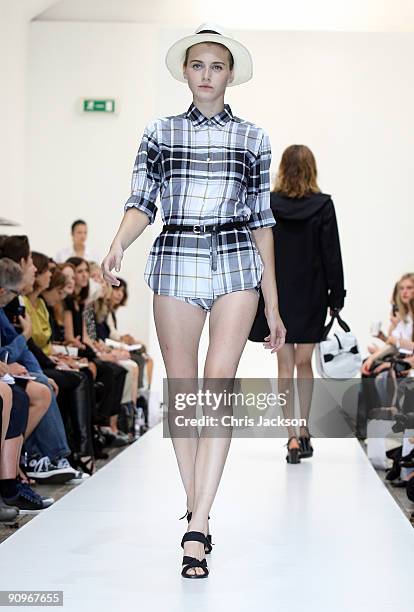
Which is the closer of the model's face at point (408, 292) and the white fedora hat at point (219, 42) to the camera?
the white fedora hat at point (219, 42)

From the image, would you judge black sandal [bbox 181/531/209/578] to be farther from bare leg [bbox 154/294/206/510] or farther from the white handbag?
the white handbag

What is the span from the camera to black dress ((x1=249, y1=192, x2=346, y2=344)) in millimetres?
5000

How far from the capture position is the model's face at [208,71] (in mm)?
2883

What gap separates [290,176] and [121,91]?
460 cm

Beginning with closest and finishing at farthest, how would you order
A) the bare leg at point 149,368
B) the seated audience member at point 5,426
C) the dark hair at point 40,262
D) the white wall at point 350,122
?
the seated audience member at point 5,426, the dark hair at point 40,262, the bare leg at point 149,368, the white wall at point 350,122

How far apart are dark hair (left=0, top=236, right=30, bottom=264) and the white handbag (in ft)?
4.96

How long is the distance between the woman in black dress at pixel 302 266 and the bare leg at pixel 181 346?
80.9 inches

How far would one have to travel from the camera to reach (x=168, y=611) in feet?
7.81

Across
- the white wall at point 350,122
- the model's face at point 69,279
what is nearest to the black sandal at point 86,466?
the model's face at point 69,279

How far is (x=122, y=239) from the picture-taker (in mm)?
2809

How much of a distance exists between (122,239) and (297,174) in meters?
2.39

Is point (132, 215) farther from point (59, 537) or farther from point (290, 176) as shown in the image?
point (290, 176)

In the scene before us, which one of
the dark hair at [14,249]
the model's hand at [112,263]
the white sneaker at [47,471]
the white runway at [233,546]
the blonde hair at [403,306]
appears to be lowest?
the white sneaker at [47,471]

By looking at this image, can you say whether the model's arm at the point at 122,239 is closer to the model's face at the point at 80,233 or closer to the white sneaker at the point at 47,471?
the white sneaker at the point at 47,471
